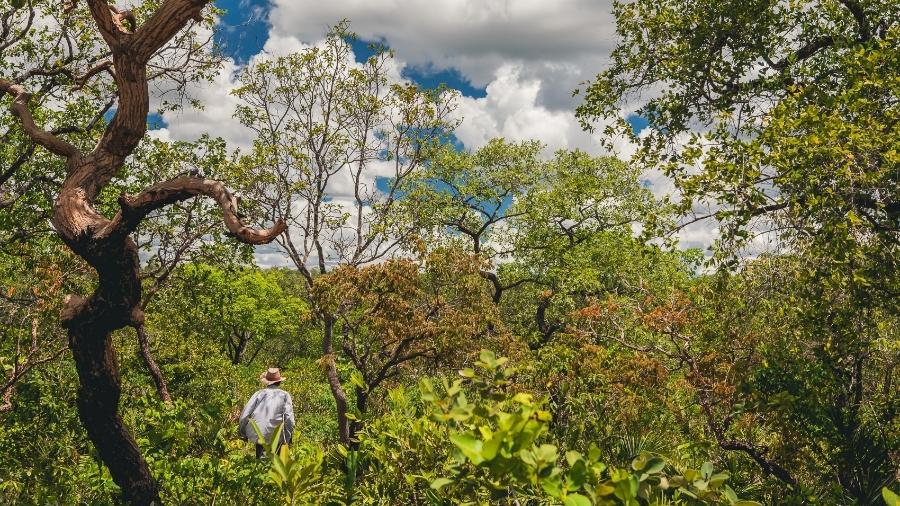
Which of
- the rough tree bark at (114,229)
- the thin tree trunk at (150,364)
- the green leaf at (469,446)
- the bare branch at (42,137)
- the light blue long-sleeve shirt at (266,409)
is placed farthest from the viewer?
the thin tree trunk at (150,364)

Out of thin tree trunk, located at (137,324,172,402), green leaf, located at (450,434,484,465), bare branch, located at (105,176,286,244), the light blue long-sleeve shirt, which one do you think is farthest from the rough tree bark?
thin tree trunk, located at (137,324,172,402)

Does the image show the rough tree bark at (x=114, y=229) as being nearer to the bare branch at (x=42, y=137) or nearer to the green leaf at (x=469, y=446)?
the bare branch at (x=42, y=137)

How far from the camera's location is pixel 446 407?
2506mm

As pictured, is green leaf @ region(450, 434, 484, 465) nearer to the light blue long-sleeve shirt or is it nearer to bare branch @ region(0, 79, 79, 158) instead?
bare branch @ region(0, 79, 79, 158)

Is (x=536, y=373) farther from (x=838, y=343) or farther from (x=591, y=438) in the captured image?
(x=838, y=343)

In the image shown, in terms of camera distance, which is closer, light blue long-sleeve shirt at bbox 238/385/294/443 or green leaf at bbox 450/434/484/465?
green leaf at bbox 450/434/484/465

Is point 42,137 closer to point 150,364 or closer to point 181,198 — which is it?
point 181,198

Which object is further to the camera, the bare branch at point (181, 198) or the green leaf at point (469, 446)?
the bare branch at point (181, 198)

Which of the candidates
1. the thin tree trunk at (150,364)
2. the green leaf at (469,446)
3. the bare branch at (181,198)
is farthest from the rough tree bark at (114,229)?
the thin tree trunk at (150,364)

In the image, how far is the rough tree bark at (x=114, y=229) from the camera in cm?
462

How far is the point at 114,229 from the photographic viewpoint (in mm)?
4699

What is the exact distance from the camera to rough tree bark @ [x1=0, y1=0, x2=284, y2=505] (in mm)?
4621

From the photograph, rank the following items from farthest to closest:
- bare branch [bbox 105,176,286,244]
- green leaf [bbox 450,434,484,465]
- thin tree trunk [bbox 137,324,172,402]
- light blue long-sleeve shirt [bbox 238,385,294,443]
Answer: thin tree trunk [bbox 137,324,172,402]
light blue long-sleeve shirt [bbox 238,385,294,443]
bare branch [bbox 105,176,286,244]
green leaf [bbox 450,434,484,465]

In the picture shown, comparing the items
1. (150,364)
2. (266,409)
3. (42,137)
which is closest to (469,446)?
Answer: (42,137)
